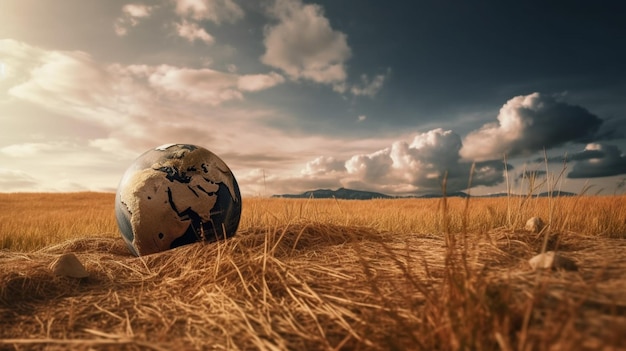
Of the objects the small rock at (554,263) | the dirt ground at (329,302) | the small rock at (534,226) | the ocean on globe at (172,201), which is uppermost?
the ocean on globe at (172,201)

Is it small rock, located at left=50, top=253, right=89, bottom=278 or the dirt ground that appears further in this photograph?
small rock, located at left=50, top=253, right=89, bottom=278

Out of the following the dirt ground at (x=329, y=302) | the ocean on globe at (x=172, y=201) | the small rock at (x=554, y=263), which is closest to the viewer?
the dirt ground at (x=329, y=302)

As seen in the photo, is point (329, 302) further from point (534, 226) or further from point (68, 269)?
point (534, 226)

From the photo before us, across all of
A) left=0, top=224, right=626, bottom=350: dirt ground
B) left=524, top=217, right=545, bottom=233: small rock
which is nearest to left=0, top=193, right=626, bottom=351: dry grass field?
left=0, top=224, right=626, bottom=350: dirt ground

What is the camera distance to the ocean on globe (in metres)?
5.03

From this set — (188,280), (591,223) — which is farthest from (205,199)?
(591,223)

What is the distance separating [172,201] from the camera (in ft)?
16.5

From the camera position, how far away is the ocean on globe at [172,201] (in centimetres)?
503

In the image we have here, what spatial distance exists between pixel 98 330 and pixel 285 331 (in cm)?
130

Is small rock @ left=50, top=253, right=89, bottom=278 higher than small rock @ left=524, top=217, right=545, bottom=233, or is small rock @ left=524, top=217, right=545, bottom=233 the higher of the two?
small rock @ left=524, top=217, right=545, bottom=233

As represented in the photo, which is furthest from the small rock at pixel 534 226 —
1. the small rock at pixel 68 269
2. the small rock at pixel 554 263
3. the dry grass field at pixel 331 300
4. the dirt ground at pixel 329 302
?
the small rock at pixel 68 269

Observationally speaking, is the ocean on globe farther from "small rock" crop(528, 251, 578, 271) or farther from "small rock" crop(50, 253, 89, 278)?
"small rock" crop(528, 251, 578, 271)

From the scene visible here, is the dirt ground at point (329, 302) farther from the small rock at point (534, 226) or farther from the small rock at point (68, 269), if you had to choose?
the small rock at point (534, 226)

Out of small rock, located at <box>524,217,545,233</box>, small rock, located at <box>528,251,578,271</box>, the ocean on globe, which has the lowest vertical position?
small rock, located at <box>528,251,578,271</box>
